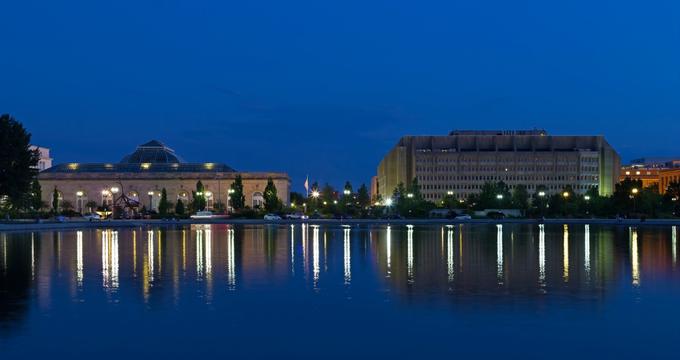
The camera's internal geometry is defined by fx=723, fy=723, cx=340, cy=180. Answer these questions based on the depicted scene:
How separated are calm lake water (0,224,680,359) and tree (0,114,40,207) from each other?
43.6 meters

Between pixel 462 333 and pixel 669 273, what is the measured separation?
46.9 feet

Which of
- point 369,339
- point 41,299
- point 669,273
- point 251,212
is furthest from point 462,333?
point 251,212

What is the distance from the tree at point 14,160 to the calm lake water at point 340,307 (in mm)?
43562

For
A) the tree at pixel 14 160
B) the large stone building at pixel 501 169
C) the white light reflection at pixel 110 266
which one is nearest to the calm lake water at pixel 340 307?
the white light reflection at pixel 110 266

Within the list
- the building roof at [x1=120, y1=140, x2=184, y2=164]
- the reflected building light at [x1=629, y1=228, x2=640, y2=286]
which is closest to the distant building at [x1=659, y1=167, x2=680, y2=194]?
the building roof at [x1=120, y1=140, x2=184, y2=164]

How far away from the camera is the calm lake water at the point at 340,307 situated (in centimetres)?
1319

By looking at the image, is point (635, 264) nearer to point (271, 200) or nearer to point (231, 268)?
point (231, 268)

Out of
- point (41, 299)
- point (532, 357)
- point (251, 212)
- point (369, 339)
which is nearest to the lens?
point (532, 357)

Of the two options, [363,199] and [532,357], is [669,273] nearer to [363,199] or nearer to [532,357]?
[532,357]

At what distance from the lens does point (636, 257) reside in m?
31.8

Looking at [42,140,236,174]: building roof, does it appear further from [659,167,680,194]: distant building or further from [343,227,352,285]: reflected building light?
[343,227,352,285]: reflected building light

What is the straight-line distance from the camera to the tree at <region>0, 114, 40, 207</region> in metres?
70.1

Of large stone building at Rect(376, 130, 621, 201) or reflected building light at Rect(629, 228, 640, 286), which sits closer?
reflected building light at Rect(629, 228, 640, 286)

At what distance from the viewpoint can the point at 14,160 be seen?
71.4 metres
